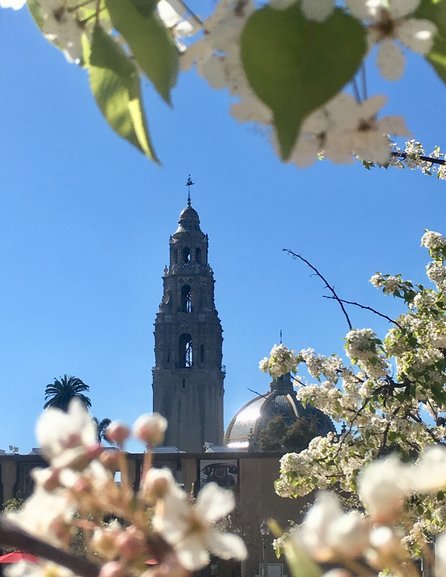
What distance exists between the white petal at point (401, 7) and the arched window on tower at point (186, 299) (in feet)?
111

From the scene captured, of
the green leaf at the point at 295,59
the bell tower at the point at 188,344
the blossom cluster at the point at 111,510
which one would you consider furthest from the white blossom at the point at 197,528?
the bell tower at the point at 188,344

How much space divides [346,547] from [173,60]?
0.81ft

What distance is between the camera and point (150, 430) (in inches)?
16.1

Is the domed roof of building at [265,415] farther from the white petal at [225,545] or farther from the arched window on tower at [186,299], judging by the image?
the white petal at [225,545]

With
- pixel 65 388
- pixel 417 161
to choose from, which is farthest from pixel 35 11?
pixel 65 388

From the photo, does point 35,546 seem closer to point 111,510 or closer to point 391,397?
point 111,510

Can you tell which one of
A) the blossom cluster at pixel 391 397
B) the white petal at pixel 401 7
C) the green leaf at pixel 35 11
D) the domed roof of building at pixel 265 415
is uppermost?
the domed roof of building at pixel 265 415

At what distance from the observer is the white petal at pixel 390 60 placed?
0.38 m

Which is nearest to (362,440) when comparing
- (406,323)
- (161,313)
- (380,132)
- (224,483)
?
(406,323)

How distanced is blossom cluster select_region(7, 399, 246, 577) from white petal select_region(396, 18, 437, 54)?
222 mm

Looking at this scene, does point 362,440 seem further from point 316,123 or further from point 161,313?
point 161,313

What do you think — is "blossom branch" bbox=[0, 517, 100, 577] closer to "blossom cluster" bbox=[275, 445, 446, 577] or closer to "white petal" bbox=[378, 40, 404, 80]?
"blossom cluster" bbox=[275, 445, 446, 577]

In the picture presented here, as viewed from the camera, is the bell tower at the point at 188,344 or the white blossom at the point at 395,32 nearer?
the white blossom at the point at 395,32

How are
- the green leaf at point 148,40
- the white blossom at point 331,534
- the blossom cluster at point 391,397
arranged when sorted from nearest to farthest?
1. the white blossom at point 331,534
2. the green leaf at point 148,40
3. the blossom cluster at point 391,397
